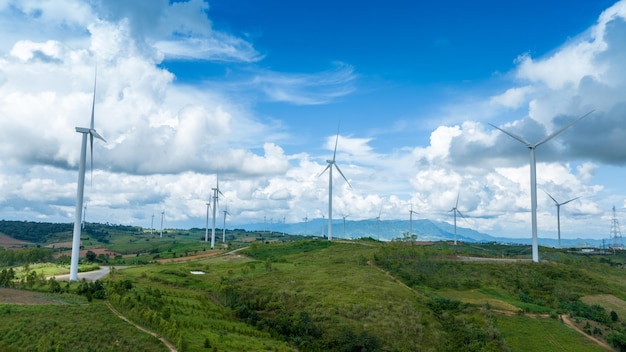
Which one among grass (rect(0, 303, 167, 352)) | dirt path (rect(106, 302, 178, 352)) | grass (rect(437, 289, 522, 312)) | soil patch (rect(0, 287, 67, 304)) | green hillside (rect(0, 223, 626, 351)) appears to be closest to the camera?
grass (rect(0, 303, 167, 352))

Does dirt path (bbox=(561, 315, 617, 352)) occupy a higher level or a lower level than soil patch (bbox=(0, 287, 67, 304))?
lower

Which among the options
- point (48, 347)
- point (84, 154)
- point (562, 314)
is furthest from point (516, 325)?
point (84, 154)

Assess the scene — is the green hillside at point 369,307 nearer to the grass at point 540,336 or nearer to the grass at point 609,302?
the grass at point 540,336

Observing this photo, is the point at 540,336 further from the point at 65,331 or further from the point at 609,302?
the point at 65,331

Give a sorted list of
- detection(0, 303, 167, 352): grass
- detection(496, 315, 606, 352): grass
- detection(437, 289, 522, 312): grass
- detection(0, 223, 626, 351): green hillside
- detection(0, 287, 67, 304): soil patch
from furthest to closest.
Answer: detection(437, 289, 522, 312): grass < detection(496, 315, 606, 352): grass < detection(0, 223, 626, 351): green hillside < detection(0, 287, 67, 304): soil patch < detection(0, 303, 167, 352): grass

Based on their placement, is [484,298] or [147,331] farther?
[484,298]

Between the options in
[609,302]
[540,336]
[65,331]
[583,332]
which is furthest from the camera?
[609,302]

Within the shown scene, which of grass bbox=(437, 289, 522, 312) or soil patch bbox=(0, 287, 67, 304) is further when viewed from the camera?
grass bbox=(437, 289, 522, 312)

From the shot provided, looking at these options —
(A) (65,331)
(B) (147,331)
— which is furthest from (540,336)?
(A) (65,331)

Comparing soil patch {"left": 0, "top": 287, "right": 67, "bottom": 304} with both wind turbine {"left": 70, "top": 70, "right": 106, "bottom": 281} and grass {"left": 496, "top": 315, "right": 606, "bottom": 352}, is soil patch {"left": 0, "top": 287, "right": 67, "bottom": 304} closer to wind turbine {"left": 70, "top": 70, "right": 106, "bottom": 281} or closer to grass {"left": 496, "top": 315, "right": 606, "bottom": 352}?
wind turbine {"left": 70, "top": 70, "right": 106, "bottom": 281}

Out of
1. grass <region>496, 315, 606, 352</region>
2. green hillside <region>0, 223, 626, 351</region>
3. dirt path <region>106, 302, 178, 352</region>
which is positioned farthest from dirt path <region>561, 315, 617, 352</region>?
dirt path <region>106, 302, 178, 352</region>

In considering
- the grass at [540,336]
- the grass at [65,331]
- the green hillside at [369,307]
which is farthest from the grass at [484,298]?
the grass at [65,331]

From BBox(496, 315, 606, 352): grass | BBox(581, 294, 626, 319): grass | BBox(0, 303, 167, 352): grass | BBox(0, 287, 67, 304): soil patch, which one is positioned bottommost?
BBox(496, 315, 606, 352): grass
